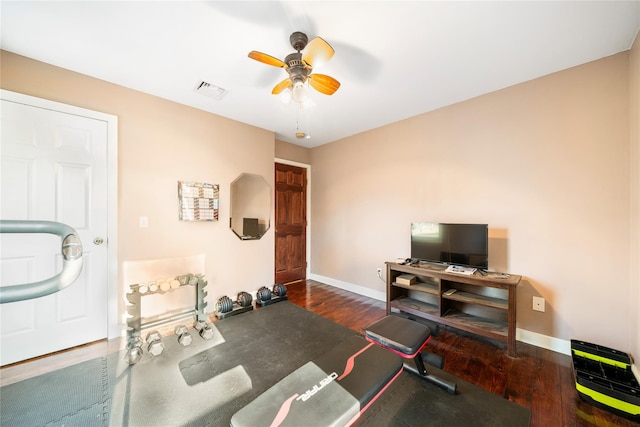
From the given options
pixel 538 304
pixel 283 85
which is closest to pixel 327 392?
pixel 283 85

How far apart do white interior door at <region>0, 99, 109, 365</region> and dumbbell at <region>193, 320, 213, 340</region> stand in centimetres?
93

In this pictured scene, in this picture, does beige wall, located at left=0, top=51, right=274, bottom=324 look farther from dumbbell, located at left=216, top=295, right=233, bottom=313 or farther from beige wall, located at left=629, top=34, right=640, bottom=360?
beige wall, located at left=629, top=34, right=640, bottom=360

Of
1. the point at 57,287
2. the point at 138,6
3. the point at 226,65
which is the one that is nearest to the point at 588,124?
the point at 226,65

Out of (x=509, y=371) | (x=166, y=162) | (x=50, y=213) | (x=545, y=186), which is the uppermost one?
(x=166, y=162)

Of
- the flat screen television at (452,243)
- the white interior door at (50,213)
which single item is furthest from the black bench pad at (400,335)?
the white interior door at (50,213)

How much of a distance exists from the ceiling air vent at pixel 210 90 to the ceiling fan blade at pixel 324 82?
118cm

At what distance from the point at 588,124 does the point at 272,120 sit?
3.35m

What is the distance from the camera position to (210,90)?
8.69 feet

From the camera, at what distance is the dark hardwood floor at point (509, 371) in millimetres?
1571

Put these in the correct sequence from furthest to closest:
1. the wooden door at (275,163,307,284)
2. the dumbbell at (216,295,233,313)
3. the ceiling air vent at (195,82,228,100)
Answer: the wooden door at (275,163,307,284)
the dumbbell at (216,295,233,313)
the ceiling air vent at (195,82,228,100)

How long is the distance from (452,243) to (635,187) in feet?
4.50

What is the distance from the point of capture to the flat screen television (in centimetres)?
248

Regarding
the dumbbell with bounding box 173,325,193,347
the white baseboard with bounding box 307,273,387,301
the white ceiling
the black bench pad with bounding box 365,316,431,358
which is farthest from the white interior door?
the white baseboard with bounding box 307,273,387,301

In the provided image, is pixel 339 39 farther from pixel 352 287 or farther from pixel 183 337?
pixel 352 287
